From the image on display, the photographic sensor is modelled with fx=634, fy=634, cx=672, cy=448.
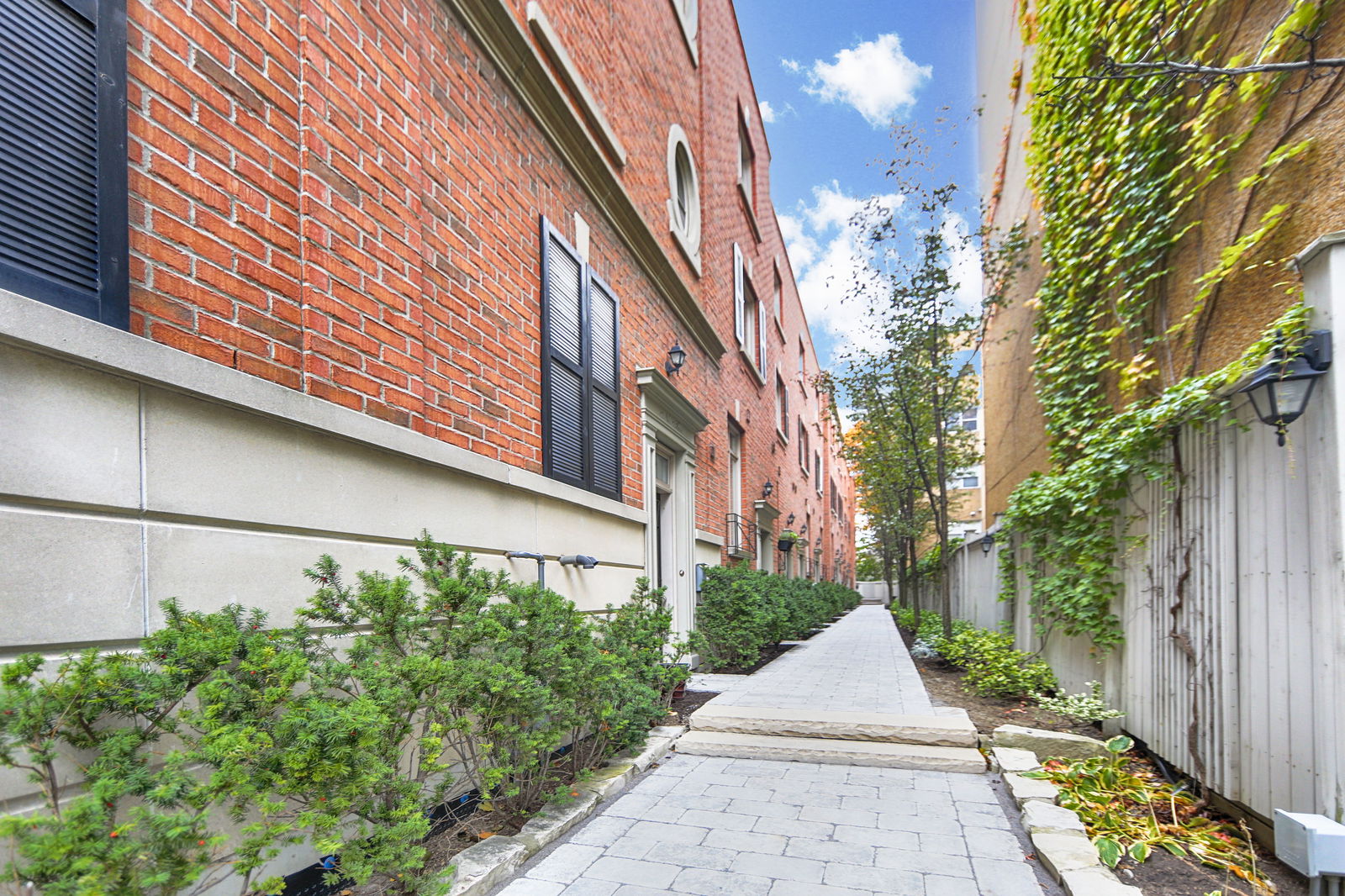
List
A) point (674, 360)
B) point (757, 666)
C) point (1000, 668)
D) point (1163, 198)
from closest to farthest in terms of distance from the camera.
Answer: point (1163, 198) < point (1000, 668) < point (674, 360) < point (757, 666)

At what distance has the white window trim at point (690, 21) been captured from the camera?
888 centimetres

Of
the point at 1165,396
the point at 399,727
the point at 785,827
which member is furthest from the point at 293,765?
the point at 1165,396

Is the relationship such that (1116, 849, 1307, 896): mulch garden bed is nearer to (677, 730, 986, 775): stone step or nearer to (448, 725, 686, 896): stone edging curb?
A: (677, 730, 986, 775): stone step

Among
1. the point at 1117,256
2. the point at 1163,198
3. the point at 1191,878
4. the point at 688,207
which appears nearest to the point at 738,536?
the point at 688,207

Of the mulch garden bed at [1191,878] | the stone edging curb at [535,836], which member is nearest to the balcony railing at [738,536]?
the stone edging curb at [535,836]

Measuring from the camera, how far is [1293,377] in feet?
8.38

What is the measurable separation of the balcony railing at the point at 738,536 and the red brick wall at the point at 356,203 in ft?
18.7

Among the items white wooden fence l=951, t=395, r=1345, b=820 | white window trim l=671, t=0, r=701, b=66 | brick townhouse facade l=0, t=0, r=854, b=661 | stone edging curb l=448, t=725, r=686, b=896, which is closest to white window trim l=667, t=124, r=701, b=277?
white window trim l=671, t=0, r=701, b=66

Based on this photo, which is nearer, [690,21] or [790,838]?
[790,838]

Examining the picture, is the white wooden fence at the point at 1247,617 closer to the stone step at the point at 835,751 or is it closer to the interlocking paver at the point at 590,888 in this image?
the stone step at the point at 835,751

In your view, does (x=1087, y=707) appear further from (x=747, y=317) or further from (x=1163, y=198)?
(x=747, y=317)

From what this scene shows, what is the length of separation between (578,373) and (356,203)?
2.51 metres

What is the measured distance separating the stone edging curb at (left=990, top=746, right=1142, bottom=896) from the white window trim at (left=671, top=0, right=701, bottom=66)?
9.39 metres

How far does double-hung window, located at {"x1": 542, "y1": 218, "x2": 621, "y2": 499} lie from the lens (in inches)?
185
